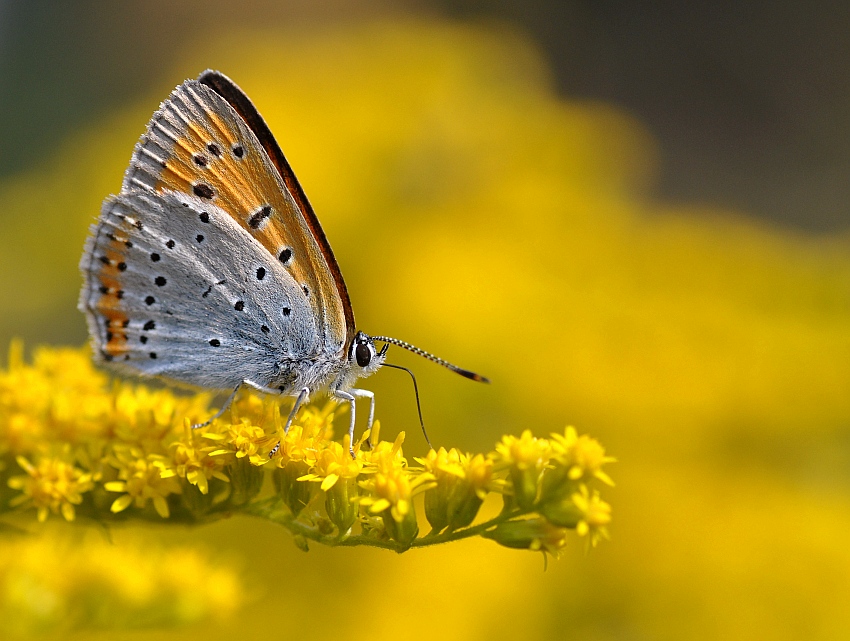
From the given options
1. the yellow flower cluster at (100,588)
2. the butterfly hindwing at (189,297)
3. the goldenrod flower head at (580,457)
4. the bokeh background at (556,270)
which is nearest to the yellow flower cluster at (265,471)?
the goldenrod flower head at (580,457)

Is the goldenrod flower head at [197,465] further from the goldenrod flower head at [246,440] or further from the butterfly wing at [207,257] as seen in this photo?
the butterfly wing at [207,257]

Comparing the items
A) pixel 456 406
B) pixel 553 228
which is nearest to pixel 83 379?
pixel 456 406

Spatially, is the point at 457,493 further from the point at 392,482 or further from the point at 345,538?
the point at 345,538

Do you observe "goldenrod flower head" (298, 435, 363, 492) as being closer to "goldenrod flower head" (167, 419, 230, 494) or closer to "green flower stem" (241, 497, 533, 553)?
"green flower stem" (241, 497, 533, 553)

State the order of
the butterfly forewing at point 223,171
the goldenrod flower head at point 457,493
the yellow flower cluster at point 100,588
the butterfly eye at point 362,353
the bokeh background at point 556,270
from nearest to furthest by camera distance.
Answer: the goldenrod flower head at point 457,493 < the yellow flower cluster at point 100,588 < the butterfly forewing at point 223,171 < the butterfly eye at point 362,353 < the bokeh background at point 556,270

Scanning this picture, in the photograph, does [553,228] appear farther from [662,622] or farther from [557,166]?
[662,622]

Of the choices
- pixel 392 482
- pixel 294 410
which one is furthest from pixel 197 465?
pixel 392 482
